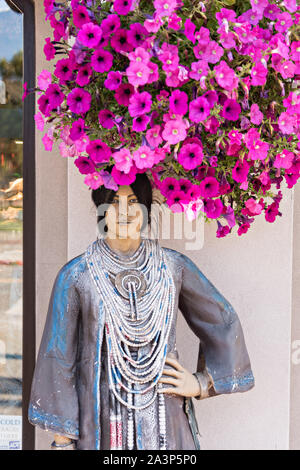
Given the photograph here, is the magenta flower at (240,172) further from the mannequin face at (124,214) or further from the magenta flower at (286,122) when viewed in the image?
the mannequin face at (124,214)

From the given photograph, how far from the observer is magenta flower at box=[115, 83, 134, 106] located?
1.25m

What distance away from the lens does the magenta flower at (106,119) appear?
50.8 inches

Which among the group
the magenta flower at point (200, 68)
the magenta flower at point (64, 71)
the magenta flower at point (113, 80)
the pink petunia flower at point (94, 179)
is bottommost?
the pink petunia flower at point (94, 179)

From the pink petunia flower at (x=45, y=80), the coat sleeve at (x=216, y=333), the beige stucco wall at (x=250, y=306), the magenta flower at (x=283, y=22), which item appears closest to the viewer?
the magenta flower at (x=283, y=22)

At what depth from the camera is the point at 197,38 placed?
1223mm

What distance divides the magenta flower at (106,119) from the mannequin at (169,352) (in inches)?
12.7

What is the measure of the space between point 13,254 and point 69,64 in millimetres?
1178

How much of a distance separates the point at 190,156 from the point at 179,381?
2.39 feet

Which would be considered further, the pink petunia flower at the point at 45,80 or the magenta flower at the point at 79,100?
the pink petunia flower at the point at 45,80

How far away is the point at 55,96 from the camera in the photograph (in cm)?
135

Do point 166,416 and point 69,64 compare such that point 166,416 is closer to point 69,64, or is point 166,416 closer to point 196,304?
point 196,304

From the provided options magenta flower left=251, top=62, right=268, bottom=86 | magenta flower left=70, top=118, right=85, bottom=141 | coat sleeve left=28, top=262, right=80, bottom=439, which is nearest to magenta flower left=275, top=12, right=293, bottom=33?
magenta flower left=251, top=62, right=268, bottom=86

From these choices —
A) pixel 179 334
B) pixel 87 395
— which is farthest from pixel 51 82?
pixel 179 334

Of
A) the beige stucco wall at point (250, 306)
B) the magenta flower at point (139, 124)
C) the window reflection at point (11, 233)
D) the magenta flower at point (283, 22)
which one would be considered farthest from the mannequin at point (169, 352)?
the window reflection at point (11, 233)
